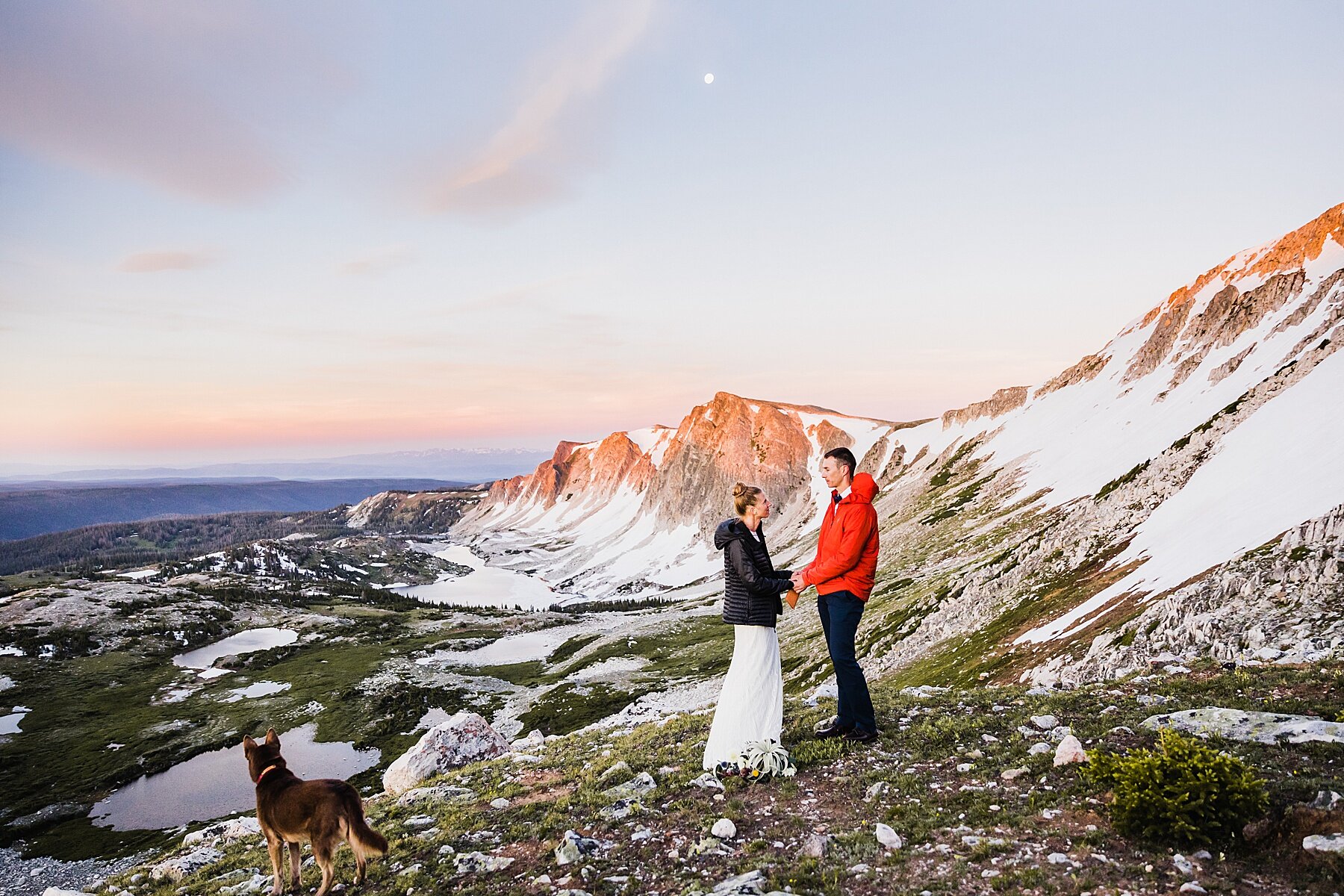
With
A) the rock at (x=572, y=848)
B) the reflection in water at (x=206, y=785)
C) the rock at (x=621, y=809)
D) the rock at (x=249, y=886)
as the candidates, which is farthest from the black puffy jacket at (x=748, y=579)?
the reflection in water at (x=206, y=785)

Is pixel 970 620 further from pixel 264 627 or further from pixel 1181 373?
pixel 264 627

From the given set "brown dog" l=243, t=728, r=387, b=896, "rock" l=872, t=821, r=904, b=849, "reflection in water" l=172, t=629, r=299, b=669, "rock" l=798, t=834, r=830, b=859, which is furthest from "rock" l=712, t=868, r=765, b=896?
"reflection in water" l=172, t=629, r=299, b=669

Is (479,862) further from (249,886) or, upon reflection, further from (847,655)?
(847,655)

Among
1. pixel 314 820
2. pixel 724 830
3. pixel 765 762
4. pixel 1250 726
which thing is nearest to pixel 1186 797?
pixel 1250 726

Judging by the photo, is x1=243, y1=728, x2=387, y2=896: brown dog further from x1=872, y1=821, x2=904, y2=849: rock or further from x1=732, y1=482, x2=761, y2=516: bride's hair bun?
x1=732, y1=482, x2=761, y2=516: bride's hair bun

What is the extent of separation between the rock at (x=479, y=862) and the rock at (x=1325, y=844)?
10366mm

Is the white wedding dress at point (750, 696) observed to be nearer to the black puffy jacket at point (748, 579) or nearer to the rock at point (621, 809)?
the black puffy jacket at point (748, 579)

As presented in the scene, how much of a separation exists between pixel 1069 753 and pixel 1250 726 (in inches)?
124

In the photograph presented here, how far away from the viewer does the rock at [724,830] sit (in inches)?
368

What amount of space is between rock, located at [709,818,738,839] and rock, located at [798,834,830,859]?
3.66 ft

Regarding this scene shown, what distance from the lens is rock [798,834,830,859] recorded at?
8469mm

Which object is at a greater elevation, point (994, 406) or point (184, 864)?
point (994, 406)

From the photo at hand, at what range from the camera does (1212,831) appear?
7156 millimetres

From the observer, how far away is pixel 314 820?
912 centimetres
